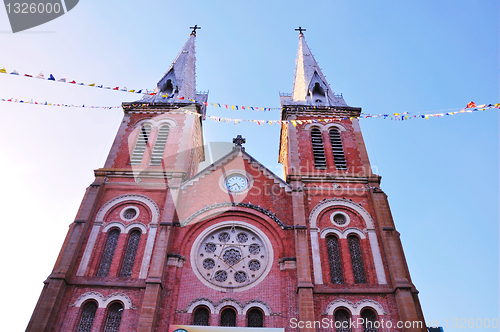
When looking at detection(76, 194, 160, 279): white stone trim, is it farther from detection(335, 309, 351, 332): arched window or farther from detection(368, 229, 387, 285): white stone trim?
detection(368, 229, 387, 285): white stone trim

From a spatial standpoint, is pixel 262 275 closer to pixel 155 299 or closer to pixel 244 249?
pixel 244 249

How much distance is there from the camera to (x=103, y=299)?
16172 millimetres

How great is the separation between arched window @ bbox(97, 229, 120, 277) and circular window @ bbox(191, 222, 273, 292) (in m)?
3.40

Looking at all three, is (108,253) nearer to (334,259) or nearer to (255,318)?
(255,318)

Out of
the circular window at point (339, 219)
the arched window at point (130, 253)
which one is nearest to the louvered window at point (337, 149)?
the circular window at point (339, 219)

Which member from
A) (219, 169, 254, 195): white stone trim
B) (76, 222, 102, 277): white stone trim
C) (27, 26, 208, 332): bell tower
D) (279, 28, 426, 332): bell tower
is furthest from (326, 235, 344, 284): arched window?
(76, 222, 102, 277): white stone trim

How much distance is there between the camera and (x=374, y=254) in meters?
17.9

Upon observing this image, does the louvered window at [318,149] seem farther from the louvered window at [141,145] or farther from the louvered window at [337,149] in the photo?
the louvered window at [141,145]

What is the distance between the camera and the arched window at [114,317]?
15.7m

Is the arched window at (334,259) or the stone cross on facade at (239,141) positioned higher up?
the stone cross on facade at (239,141)

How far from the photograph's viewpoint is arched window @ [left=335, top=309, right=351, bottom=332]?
51.6 ft

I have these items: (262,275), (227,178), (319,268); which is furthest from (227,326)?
(227,178)

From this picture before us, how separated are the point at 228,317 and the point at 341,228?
623 cm

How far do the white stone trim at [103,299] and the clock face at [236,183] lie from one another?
698cm
